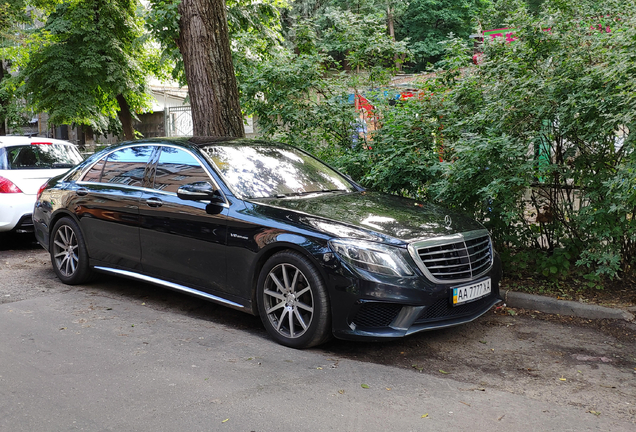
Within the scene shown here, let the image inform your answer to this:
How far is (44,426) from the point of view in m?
3.46

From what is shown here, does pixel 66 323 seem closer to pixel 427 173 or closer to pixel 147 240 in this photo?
pixel 147 240

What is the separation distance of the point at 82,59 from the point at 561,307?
1595 cm

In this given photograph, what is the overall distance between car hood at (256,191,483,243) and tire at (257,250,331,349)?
365 millimetres

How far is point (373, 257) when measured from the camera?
4496 mm

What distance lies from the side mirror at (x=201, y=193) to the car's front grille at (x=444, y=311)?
6.37ft

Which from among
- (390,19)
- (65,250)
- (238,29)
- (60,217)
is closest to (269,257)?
(65,250)

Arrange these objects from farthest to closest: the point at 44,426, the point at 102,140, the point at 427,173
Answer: the point at 102,140 → the point at 427,173 → the point at 44,426

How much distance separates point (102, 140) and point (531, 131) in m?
30.8

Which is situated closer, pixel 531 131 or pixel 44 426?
pixel 44 426

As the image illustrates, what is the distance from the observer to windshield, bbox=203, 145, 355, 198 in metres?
5.50

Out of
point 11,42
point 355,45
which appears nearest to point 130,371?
point 355,45

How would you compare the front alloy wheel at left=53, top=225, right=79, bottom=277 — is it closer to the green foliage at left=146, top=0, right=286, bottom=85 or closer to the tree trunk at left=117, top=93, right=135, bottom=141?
the green foliage at left=146, top=0, right=286, bottom=85

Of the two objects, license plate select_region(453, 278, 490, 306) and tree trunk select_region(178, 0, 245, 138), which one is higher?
tree trunk select_region(178, 0, 245, 138)

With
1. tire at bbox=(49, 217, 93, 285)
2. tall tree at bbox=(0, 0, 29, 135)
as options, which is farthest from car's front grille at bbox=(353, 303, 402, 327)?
tall tree at bbox=(0, 0, 29, 135)
